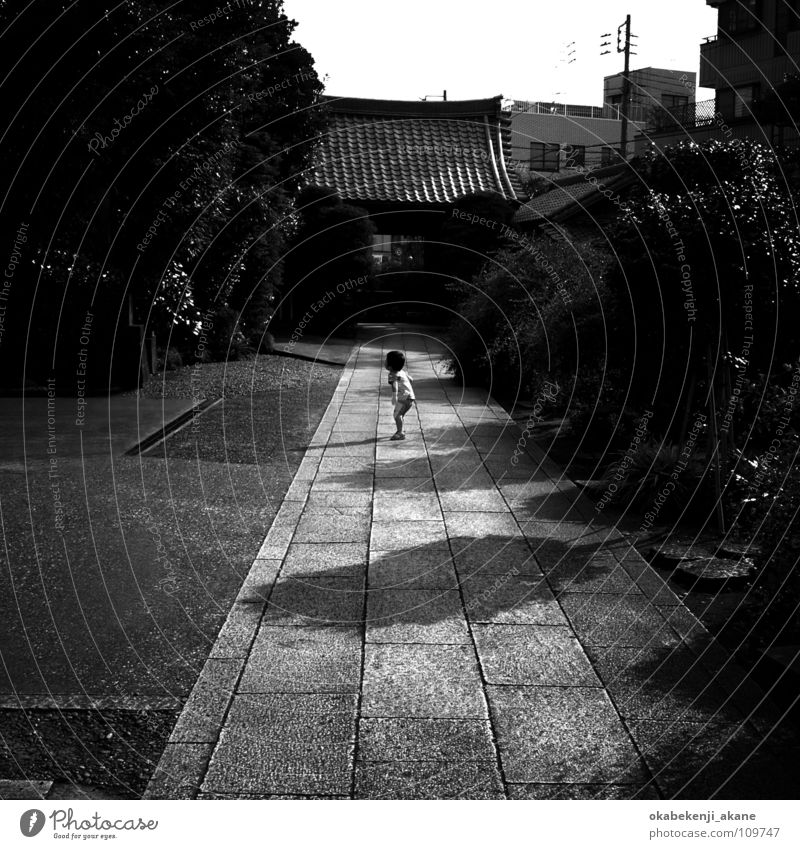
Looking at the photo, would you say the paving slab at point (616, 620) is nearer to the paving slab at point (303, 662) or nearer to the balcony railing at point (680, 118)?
the paving slab at point (303, 662)

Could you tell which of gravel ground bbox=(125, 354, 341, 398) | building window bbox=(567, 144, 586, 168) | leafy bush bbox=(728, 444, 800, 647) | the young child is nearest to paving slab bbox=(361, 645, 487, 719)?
leafy bush bbox=(728, 444, 800, 647)

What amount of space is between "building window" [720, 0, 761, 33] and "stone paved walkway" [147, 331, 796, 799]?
76.3ft

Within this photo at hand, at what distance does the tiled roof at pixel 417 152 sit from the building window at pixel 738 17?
6.51 m

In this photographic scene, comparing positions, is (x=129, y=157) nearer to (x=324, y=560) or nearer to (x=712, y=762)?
(x=324, y=560)

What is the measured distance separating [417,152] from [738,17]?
943cm

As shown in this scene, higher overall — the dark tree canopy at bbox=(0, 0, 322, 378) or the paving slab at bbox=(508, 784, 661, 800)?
the dark tree canopy at bbox=(0, 0, 322, 378)

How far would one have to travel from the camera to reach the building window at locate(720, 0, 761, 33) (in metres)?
27.3

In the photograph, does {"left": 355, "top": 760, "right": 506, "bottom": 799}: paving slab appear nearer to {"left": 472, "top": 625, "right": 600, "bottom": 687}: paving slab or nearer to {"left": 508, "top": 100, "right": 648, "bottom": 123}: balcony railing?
{"left": 472, "top": 625, "right": 600, "bottom": 687}: paving slab

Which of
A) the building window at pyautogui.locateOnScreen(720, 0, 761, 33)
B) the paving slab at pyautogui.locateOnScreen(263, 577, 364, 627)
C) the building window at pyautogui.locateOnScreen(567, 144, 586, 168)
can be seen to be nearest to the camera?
the paving slab at pyautogui.locateOnScreen(263, 577, 364, 627)

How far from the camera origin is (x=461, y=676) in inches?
188

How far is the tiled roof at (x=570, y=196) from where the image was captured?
19375mm

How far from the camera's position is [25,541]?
7172 millimetres

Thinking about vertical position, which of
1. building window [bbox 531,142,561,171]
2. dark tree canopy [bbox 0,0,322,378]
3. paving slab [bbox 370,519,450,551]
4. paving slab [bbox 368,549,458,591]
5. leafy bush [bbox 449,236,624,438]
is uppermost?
building window [bbox 531,142,561,171]

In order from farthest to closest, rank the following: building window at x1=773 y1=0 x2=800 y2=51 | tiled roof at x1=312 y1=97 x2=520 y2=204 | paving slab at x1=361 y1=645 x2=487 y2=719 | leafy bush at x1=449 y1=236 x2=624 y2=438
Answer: tiled roof at x1=312 y1=97 x2=520 y2=204
building window at x1=773 y1=0 x2=800 y2=51
leafy bush at x1=449 y1=236 x2=624 y2=438
paving slab at x1=361 y1=645 x2=487 y2=719
